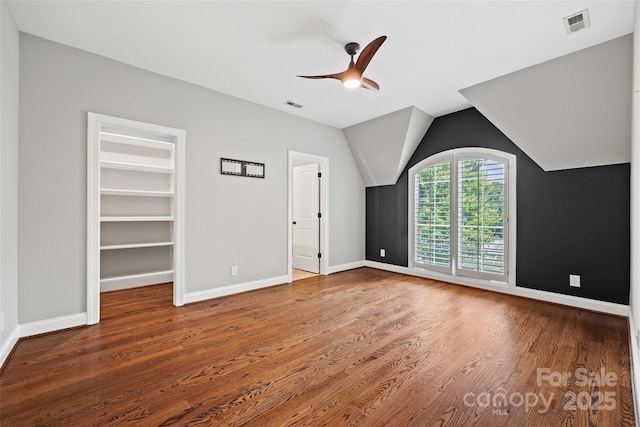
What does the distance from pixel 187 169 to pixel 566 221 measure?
4720 millimetres

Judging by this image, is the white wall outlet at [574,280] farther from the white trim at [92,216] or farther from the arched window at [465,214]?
the white trim at [92,216]

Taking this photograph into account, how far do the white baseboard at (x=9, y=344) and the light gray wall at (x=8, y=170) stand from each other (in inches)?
1.8

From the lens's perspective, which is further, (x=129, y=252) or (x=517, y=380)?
(x=129, y=252)

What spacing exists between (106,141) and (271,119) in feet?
7.97

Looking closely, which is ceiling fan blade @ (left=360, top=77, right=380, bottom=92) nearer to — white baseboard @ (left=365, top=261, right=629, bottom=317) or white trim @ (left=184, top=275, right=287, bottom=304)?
white trim @ (left=184, top=275, right=287, bottom=304)

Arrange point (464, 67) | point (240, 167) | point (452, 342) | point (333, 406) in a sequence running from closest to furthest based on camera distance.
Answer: point (333, 406) < point (452, 342) < point (464, 67) < point (240, 167)

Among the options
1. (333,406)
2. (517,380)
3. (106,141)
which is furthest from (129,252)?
(517,380)

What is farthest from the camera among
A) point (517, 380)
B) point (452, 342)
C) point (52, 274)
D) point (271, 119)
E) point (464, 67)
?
point (271, 119)

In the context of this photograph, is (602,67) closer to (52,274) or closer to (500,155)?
(500,155)

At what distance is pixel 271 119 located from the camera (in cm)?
440

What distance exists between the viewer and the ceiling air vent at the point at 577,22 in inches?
91.9

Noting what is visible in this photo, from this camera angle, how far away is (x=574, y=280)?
3.48 meters

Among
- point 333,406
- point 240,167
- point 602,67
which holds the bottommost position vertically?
point 333,406

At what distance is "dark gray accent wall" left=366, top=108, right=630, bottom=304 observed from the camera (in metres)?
3.21
